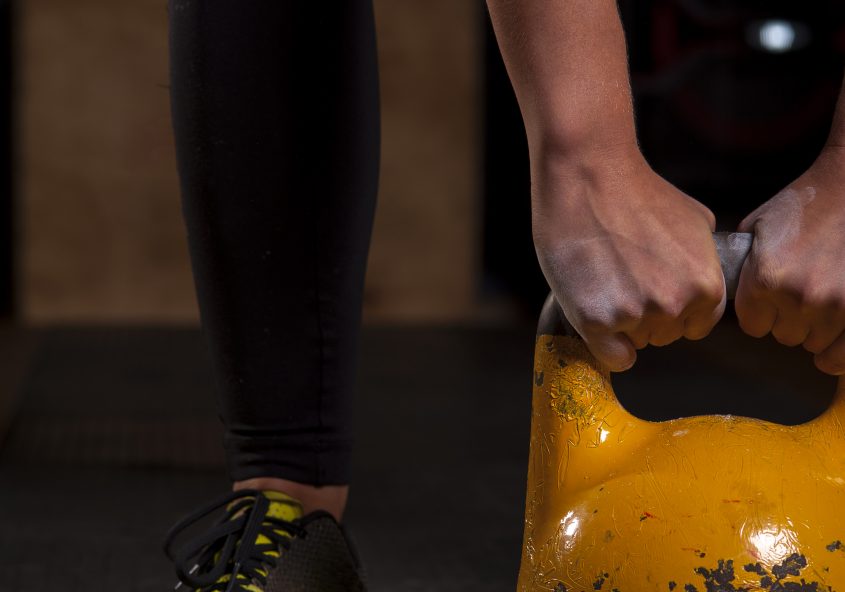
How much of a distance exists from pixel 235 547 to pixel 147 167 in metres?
2.54

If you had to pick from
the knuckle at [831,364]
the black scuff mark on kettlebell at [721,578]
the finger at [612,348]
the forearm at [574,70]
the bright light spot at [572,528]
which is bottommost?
the bright light spot at [572,528]

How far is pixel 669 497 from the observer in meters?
0.64

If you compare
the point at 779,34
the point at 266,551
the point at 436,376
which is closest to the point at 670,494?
the point at 266,551

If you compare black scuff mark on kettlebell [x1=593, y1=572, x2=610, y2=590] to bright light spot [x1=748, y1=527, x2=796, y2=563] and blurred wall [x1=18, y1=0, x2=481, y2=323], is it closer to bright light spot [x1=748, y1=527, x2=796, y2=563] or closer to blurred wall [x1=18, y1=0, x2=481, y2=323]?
bright light spot [x1=748, y1=527, x2=796, y2=563]

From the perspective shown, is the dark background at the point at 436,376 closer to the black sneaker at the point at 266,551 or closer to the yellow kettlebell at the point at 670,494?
the black sneaker at the point at 266,551

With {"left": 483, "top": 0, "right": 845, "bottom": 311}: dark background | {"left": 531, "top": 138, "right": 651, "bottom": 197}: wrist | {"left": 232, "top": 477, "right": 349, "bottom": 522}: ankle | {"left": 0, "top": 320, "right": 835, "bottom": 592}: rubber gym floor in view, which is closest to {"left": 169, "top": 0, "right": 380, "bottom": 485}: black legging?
{"left": 232, "top": 477, "right": 349, "bottom": 522}: ankle

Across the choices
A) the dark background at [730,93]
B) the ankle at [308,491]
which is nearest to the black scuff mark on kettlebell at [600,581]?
the ankle at [308,491]

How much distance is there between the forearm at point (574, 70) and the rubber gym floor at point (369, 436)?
0.52 meters

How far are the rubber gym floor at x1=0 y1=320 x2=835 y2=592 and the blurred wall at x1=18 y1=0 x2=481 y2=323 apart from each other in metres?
0.25

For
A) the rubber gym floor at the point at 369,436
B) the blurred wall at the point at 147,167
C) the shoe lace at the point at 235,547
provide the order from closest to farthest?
the shoe lace at the point at 235,547
the rubber gym floor at the point at 369,436
the blurred wall at the point at 147,167

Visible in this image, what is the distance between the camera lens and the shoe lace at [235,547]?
853 mm

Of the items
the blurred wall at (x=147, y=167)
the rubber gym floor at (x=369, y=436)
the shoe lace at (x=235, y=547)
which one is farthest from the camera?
the blurred wall at (x=147, y=167)

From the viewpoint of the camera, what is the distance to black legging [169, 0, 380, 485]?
2.97 feet

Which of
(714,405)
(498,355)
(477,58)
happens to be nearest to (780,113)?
(477,58)
